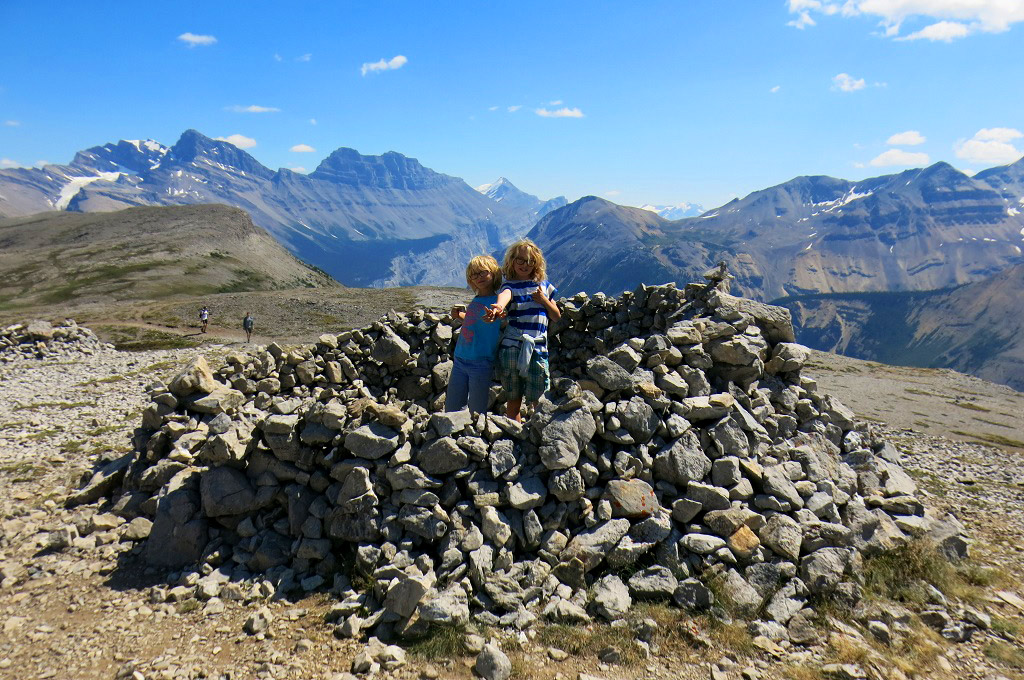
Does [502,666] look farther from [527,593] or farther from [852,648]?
[852,648]

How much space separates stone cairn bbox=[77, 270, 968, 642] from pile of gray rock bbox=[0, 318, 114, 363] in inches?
1233

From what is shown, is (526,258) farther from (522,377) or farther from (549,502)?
(549,502)

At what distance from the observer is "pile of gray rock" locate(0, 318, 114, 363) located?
35125 millimetres

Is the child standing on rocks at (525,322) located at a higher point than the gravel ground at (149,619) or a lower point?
higher

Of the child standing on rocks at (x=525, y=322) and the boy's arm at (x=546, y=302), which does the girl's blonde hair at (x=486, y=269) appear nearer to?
the child standing on rocks at (x=525, y=322)

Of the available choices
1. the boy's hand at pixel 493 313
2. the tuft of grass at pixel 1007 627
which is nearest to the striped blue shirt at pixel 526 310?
the boy's hand at pixel 493 313

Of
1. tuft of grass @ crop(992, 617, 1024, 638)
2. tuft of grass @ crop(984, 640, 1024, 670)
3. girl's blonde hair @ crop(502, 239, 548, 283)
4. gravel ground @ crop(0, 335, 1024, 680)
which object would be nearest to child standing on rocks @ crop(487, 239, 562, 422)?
girl's blonde hair @ crop(502, 239, 548, 283)

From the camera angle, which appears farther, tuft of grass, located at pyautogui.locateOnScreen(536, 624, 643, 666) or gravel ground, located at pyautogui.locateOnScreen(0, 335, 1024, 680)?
tuft of grass, located at pyautogui.locateOnScreen(536, 624, 643, 666)

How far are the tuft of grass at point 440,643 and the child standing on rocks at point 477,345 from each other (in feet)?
13.5

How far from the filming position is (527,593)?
7957mm

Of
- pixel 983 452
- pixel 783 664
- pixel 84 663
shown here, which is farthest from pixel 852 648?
pixel 983 452

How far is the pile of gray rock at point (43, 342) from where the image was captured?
35125 millimetres

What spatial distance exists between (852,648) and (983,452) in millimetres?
23975

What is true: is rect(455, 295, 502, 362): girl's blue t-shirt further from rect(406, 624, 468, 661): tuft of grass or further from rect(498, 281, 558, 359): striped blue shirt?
rect(406, 624, 468, 661): tuft of grass
